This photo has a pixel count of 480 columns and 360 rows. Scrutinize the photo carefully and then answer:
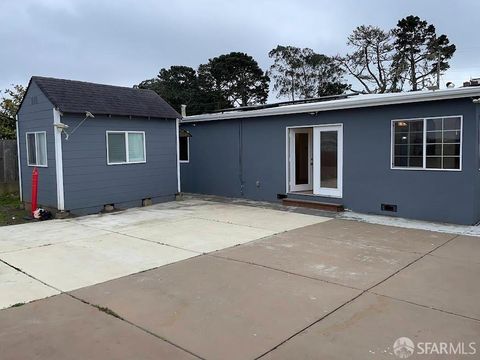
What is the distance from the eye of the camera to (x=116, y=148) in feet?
35.0

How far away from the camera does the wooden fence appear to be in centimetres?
1302

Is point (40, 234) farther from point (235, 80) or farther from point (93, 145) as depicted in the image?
point (235, 80)

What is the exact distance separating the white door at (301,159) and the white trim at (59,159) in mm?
5915

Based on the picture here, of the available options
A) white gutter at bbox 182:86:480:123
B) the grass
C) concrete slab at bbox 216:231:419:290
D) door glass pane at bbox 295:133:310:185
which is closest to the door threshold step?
door glass pane at bbox 295:133:310:185

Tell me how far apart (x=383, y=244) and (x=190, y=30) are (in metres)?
14.6

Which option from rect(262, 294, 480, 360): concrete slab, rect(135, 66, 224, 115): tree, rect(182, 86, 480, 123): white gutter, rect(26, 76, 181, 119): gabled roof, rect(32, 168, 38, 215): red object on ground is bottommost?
rect(262, 294, 480, 360): concrete slab

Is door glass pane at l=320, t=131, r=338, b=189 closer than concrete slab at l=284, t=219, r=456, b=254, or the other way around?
concrete slab at l=284, t=219, r=456, b=254

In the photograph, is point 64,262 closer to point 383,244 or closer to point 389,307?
point 389,307

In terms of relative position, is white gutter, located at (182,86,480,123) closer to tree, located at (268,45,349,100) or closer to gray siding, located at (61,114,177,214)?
gray siding, located at (61,114,177,214)

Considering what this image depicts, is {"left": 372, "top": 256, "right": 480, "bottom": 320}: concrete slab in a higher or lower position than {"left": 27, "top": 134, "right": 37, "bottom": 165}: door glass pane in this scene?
lower

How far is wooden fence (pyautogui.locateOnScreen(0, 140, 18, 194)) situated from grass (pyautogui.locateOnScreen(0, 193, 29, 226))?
305 millimetres

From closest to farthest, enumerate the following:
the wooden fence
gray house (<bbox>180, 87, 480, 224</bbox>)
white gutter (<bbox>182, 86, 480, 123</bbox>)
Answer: white gutter (<bbox>182, 86, 480, 123</bbox>) → gray house (<bbox>180, 87, 480, 224</bbox>) → the wooden fence

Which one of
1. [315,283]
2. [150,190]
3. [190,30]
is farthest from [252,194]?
[190,30]

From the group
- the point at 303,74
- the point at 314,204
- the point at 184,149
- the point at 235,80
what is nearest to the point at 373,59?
the point at 303,74
